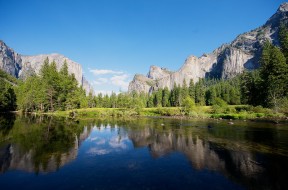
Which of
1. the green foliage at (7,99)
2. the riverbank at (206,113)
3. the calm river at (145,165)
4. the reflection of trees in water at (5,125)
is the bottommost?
the calm river at (145,165)

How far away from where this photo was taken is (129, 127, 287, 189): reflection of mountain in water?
13.6m

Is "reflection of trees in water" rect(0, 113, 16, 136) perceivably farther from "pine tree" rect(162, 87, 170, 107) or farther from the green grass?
"pine tree" rect(162, 87, 170, 107)

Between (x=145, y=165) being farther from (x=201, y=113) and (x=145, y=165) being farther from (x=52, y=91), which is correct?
(x=52, y=91)

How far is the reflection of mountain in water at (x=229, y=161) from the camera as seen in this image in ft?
44.7

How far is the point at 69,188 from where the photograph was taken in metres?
12.2

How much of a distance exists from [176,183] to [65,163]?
33.3 feet

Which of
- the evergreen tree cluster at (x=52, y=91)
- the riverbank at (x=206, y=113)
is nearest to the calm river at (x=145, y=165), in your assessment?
the riverbank at (x=206, y=113)

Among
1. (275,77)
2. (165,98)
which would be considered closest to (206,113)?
(275,77)

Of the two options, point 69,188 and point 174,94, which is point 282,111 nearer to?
point 69,188

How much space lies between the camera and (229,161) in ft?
59.5

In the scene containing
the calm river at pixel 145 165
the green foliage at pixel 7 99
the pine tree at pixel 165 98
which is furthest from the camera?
the pine tree at pixel 165 98

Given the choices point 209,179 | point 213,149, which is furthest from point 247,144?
point 209,179

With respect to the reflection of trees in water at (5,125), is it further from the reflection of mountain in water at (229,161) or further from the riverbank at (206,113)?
the reflection of mountain in water at (229,161)

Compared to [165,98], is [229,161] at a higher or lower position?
lower
